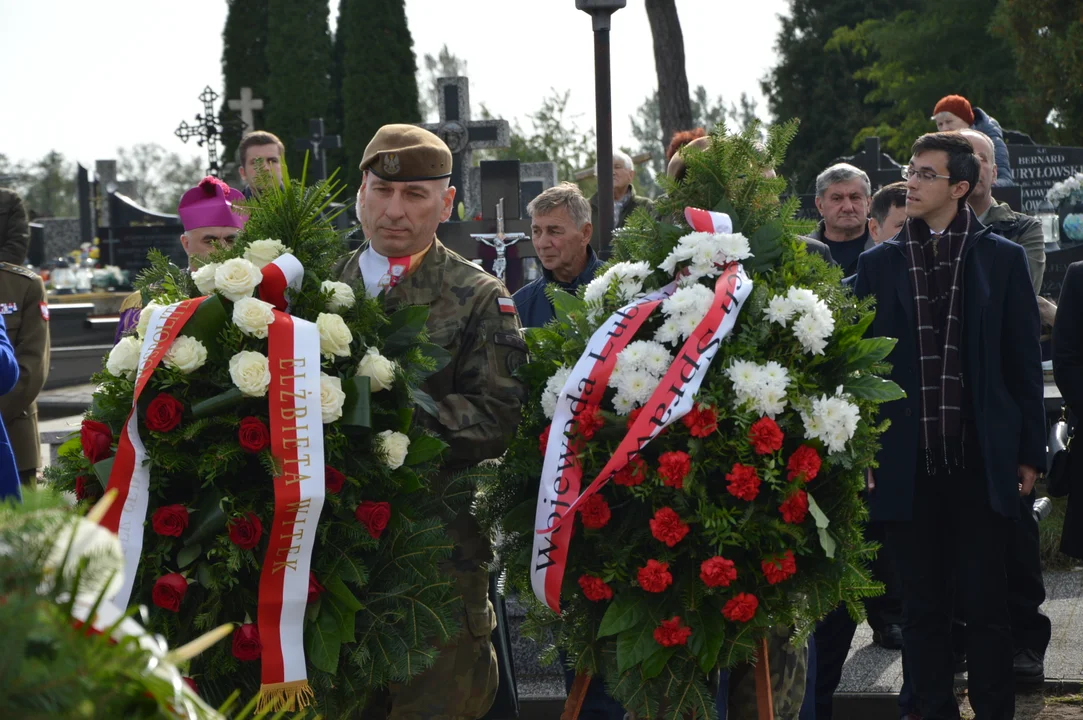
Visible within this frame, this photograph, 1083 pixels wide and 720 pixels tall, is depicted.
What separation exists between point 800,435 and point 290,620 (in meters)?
1.32

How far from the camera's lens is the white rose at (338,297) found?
306 centimetres

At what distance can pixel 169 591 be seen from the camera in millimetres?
2742

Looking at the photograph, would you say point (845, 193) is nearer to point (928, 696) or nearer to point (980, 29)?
point (928, 696)

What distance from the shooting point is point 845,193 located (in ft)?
19.1

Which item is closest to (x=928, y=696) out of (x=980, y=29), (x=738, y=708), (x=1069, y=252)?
(x=738, y=708)

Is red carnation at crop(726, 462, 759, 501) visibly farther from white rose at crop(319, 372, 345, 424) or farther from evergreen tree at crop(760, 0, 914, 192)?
evergreen tree at crop(760, 0, 914, 192)

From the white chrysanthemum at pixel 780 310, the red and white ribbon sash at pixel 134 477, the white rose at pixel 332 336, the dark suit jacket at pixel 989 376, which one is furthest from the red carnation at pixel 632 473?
the dark suit jacket at pixel 989 376

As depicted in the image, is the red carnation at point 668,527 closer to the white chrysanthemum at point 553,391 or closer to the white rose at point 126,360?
the white chrysanthemum at point 553,391

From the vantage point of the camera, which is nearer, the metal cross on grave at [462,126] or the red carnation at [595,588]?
the red carnation at [595,588]

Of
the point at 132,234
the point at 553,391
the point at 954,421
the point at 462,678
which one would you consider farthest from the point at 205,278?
the point at 132,234

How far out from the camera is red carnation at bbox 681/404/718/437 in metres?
3.03

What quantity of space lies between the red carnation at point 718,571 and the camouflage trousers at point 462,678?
64cm

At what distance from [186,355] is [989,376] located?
102 inches

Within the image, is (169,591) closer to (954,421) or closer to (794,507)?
(794,507)
